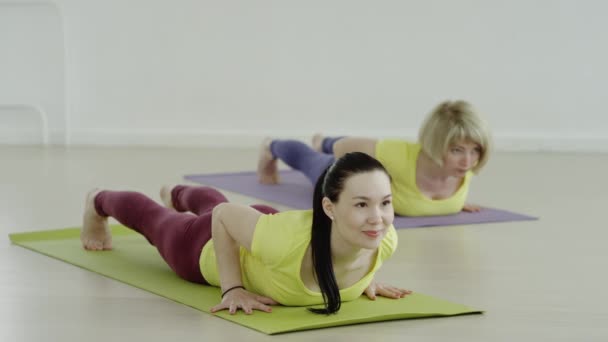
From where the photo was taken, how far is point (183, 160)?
6.49 m

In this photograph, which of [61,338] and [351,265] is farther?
[351,265]

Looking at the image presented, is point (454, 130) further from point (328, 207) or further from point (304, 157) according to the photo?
point (328, 207)

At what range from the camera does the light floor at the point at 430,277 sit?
2609mm

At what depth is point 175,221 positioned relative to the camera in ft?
10.2

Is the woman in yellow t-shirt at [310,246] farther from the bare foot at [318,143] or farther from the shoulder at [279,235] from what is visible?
the bare foot at [318,143]

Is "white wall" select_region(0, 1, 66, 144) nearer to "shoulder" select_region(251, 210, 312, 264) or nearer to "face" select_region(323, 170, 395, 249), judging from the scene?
"shoulder" select_region(251, 210, 312, 264)

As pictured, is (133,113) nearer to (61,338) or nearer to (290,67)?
(290,67)

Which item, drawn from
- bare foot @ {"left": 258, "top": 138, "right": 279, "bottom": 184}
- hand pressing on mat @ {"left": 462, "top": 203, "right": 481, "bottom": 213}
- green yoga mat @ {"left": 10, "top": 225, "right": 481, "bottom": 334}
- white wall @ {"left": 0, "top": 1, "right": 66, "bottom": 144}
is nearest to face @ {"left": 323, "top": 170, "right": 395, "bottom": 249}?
green yoga mat @ {"left": 10, "top": 225, "right": 481, "bottom": 334}

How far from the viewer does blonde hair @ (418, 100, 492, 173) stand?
4242 mm

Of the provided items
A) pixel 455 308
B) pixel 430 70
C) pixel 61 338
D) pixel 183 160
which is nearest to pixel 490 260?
pixel 455 308

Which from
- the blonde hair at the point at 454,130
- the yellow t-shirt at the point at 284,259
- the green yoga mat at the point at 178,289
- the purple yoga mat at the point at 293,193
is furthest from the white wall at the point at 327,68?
the yellow t-shirt at the point at 284,259

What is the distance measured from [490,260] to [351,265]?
994mm

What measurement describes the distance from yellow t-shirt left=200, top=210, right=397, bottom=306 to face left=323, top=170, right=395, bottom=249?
0.43 ft

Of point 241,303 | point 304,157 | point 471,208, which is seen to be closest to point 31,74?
point 304,157
